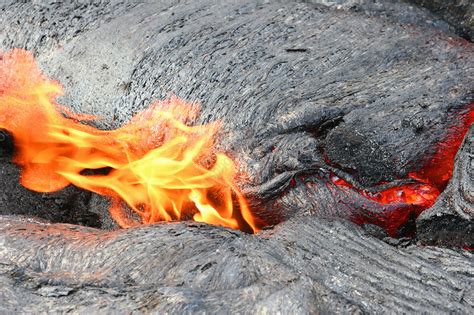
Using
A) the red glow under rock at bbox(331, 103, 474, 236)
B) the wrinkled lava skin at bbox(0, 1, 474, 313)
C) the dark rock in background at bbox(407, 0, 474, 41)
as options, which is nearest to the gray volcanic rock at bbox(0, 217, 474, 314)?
the wrinkled lava skin at bbox(0, 1, 474, 313)

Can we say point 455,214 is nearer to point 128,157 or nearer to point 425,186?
point 425,186

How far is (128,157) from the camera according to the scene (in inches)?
105

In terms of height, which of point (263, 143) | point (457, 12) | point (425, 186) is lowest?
point (425, 186)

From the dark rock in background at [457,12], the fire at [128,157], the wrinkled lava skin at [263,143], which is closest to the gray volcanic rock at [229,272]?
the wrinkled lava skin at [263,143]

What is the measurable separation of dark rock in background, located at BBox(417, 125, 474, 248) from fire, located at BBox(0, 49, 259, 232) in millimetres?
698

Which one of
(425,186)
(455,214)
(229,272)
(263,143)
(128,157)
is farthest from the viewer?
(128,157)

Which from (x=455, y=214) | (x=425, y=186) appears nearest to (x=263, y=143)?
(x=425, y=186)

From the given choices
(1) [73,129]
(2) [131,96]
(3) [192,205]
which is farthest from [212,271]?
(1) [73,129]

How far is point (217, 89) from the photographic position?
7.93ft

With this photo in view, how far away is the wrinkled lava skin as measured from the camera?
1.68 m

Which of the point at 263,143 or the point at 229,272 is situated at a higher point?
the point at 263,143

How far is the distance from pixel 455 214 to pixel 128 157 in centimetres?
145

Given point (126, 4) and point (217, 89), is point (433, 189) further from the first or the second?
point (126, 4)

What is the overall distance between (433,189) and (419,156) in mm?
126
